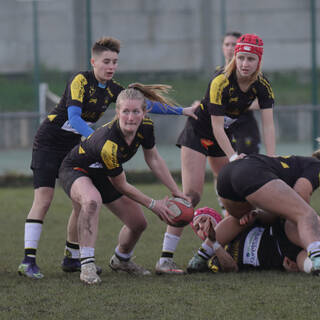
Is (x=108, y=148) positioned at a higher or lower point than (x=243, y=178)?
→ higher

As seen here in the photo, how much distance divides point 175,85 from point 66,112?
326 inches

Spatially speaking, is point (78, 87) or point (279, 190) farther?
point (78, 87)

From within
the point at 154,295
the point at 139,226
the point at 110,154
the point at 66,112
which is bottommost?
the point at 154,295

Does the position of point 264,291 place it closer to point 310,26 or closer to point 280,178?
point 280,178

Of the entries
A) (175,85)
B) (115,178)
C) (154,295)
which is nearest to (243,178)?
(115,178)

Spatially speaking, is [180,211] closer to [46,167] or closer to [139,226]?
[139,226]

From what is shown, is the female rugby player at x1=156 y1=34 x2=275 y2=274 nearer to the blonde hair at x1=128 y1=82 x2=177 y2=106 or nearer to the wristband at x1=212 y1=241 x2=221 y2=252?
the wristband at x1=212 y1=241 x2=221 y2=252

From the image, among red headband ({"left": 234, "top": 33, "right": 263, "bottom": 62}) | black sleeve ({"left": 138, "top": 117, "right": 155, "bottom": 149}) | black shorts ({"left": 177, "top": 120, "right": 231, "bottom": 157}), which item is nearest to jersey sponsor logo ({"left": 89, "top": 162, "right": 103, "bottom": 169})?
black sleeve ({"left": 138, "top": 117, "right": 155, "bottom": 149})

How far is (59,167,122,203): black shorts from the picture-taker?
205 inches

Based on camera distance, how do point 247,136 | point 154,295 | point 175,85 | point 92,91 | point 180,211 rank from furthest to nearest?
point 175,85 < point 247,136 < point 92,91 < point 180,211 < point 154,295

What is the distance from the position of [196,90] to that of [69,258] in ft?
28.0

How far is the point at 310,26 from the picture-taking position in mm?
13539

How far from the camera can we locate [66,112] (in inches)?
223

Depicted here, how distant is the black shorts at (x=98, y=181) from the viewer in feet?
17.1
